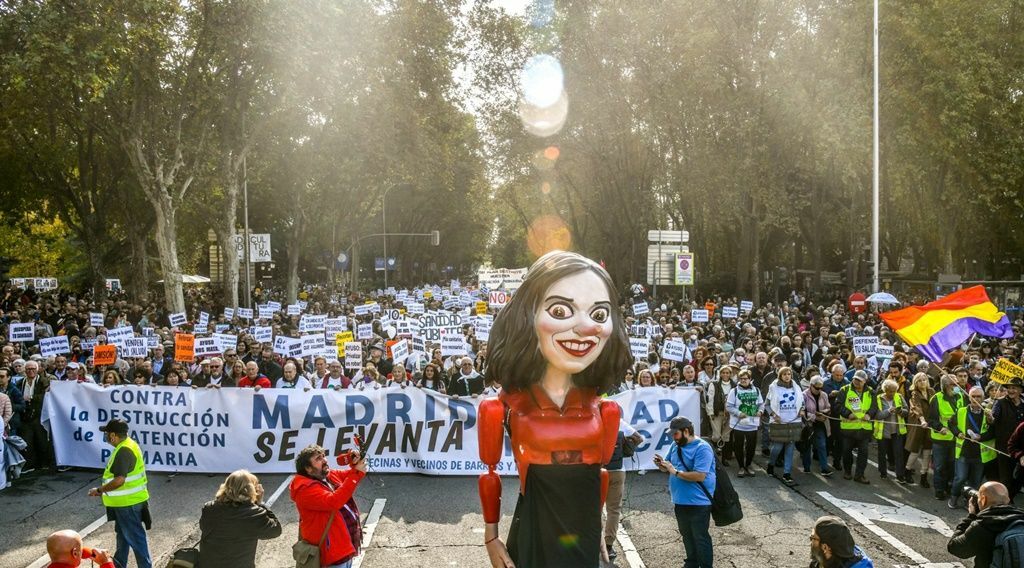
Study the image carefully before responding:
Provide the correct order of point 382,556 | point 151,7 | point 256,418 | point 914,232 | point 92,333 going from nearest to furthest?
1. point 382,556
2. point 256,418
3. point 92,333
4. point 151,7
5. point 914,232

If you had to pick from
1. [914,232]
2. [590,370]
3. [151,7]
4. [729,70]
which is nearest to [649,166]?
[729,70]

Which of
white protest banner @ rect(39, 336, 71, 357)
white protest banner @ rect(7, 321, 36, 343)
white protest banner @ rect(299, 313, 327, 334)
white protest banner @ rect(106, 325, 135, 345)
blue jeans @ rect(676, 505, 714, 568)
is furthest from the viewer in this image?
white protest banner @ rect(299, 313, 327, 334)

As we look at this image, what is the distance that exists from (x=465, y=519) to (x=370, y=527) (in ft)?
3.46

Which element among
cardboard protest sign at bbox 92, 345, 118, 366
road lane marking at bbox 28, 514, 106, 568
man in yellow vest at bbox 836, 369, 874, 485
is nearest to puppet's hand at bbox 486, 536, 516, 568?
road lane marking at bbox 28, 514, 106, 568

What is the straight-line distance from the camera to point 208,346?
15.1 metres

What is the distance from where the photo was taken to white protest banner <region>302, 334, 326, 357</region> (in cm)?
1448

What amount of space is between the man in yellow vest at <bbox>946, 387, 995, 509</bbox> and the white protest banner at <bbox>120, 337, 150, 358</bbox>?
13.1 m

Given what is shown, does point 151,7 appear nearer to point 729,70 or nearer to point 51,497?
point 51,497

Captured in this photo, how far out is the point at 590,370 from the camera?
14.7 feet

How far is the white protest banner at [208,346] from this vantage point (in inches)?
591

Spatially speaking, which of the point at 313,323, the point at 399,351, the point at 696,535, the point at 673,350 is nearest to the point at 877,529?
the point at 696,535

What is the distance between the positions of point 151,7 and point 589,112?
20098 mm

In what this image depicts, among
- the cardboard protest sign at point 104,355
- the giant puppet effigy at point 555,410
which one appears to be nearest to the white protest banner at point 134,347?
the cardboard protest sign at point 104,355

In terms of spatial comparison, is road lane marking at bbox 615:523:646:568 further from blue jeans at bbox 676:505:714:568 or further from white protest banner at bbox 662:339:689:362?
white protest banner at bbox 662:339:689:362
